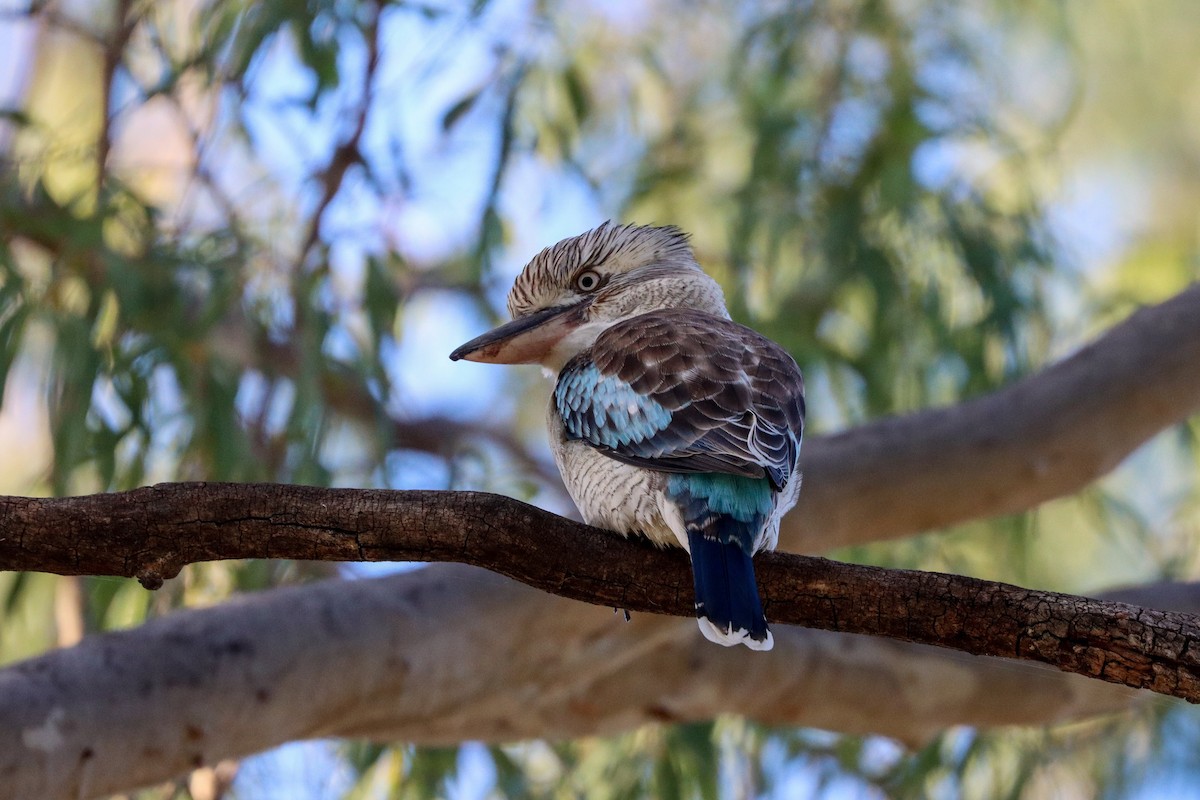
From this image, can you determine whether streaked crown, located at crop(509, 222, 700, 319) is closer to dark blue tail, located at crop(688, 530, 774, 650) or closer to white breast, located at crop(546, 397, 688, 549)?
white breast, located at crop(546, 397, 688, 549)

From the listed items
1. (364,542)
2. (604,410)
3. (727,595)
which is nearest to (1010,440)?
(604,410)

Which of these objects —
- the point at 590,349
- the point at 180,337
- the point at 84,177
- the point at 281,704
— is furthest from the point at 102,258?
the point at 590,349

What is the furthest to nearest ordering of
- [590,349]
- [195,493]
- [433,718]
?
[433,718] < [590,349] < [195,493]

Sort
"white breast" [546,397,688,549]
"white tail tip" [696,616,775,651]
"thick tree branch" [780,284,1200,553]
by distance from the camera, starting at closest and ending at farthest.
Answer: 1. "white tail tip" [696,616,775,651]
2. "white breast" [546,397,688,549]
3. "thick tree branch" [780,284,1200,553]

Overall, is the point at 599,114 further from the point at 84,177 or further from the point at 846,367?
the point at 84,177

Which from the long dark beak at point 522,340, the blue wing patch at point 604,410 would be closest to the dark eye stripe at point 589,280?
the long dark beak at point 522,340

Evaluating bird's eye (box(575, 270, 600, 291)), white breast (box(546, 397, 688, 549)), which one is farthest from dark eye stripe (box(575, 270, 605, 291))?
white breast (box(546, 397, 688, 549))
